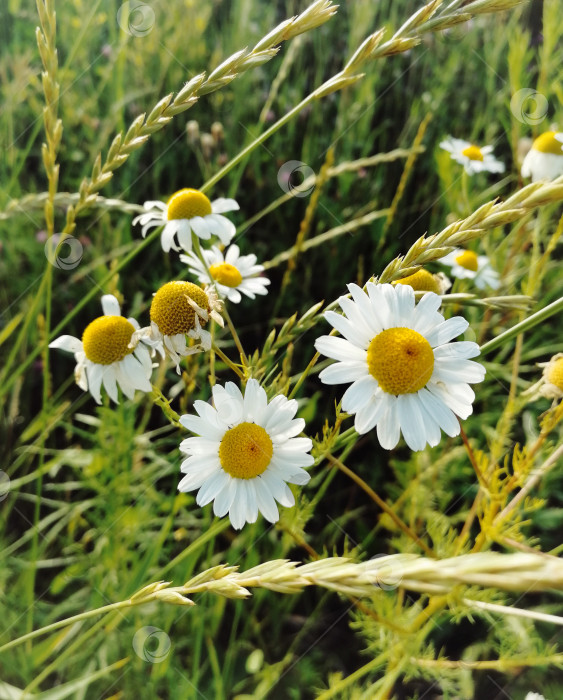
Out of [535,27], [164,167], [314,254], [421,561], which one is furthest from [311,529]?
[535,27]

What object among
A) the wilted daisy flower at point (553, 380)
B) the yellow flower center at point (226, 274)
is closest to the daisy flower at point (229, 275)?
the yellow flower center at point (226, 274)

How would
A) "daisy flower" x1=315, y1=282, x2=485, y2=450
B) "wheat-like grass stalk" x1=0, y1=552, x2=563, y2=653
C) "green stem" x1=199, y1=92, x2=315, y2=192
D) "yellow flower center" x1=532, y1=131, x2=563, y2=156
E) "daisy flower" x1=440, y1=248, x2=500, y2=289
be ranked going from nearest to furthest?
"wheat-like grass stalk" x1=0, y1=552, x2=563, y2=653 < "daisy flower" x1=315, y1=282, x2=485, y2=450 < "green stem" x1=199, y1=92, x2=315, y2=192 < "daisy flower" x1=440, y1=248, x2=500, y2=289 < "yellow flower center" x1=532, y1=131, x2=563, y2=156

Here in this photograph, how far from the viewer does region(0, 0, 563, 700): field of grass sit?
64 cm

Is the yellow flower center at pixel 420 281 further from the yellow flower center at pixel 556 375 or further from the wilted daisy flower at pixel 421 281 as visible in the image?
the yellow flower center at pixel 556 375

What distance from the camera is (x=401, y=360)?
0.57m

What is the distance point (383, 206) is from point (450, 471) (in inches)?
31.1

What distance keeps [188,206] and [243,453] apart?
41 centimetres

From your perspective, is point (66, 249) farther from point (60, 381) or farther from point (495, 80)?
point (495, 80)

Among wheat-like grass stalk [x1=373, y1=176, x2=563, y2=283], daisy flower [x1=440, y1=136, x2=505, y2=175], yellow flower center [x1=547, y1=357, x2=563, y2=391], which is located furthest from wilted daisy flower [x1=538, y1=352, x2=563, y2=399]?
daisy flower [x1=440, y1=136, x2=505, y2=175]

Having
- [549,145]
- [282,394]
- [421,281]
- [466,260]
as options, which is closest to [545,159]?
[549,145]

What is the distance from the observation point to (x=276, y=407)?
0.60 m

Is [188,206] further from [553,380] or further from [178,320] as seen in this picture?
[553,380]

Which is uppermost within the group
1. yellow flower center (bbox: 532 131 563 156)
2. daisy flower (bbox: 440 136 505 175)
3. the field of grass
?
yellow flower center (bbox: 532 131 563 156)

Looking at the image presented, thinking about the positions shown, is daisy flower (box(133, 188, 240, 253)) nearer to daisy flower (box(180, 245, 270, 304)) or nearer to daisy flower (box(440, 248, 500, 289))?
daisy flower (box(180, 245, 270, 304))
